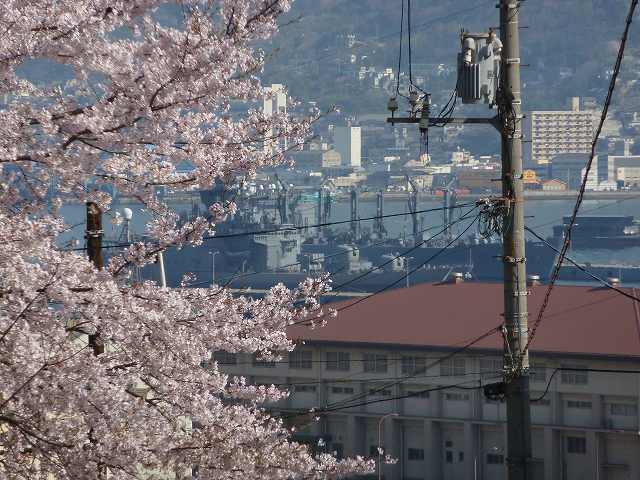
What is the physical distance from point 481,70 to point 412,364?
1732cm

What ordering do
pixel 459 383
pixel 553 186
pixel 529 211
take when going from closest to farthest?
1. pixel 459 383
2. pixel 529 211
3. pixel 553 186

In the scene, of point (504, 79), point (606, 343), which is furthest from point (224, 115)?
point (606, 343)

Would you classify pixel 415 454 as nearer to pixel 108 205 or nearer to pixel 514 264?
pixel 514 264

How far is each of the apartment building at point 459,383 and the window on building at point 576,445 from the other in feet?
0.06

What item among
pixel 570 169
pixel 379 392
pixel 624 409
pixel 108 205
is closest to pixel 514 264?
pixel 108 205

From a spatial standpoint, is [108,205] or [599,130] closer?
[108,205]

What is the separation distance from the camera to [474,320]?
990 inches

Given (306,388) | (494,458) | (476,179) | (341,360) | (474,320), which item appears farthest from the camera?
(476,179)

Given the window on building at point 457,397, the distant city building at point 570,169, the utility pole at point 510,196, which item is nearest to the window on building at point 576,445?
the window on building at point 457,397

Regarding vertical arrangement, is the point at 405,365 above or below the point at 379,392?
above

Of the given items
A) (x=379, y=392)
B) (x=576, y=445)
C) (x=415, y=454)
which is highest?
(x=379, y=392)

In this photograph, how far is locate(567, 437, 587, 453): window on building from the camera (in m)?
22.6

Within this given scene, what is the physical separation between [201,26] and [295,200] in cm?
12384

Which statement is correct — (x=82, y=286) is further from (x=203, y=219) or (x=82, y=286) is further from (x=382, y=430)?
(x=382, y=430)
